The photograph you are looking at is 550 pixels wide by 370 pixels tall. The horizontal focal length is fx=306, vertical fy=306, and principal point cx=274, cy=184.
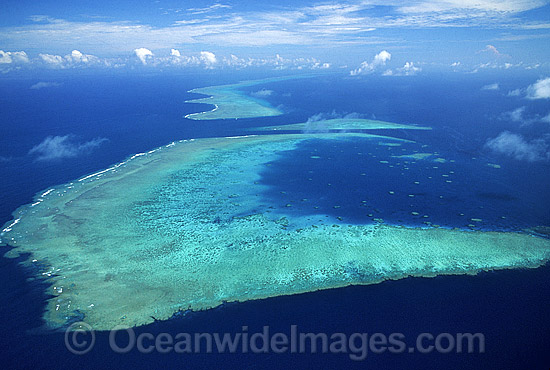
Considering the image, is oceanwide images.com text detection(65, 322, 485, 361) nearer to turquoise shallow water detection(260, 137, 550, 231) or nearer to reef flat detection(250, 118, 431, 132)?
turquoise shallow water detection(260, 137, 550, 231)

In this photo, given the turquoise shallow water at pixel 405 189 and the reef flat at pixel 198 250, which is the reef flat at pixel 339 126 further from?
the reef flat at pixel 198 250

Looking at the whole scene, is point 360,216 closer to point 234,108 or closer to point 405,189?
point 405,189

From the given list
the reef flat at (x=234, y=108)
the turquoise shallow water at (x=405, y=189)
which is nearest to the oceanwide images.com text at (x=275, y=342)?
the turquoise shallow water at (x=405, y=189)

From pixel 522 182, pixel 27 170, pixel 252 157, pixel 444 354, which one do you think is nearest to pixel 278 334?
pixel 444 354

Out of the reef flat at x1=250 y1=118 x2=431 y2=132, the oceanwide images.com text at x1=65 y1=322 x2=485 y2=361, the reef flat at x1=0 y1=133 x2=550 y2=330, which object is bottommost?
the oceanwide images.com text at x1=65 y1=322 x2=485 y2=361

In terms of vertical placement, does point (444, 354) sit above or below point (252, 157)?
below

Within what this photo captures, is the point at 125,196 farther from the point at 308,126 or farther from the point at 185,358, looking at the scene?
the point at 308,126

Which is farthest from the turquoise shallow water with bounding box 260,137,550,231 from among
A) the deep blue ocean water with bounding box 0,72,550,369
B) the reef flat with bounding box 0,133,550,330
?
the reef flat with bounding box 0,133,550,330

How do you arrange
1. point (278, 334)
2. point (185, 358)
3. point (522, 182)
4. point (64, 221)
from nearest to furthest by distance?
point (185, 358), point (278, 334), point (64, 221), point (522, 182)

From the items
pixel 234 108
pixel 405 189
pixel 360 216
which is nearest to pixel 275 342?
pixel 360 216
